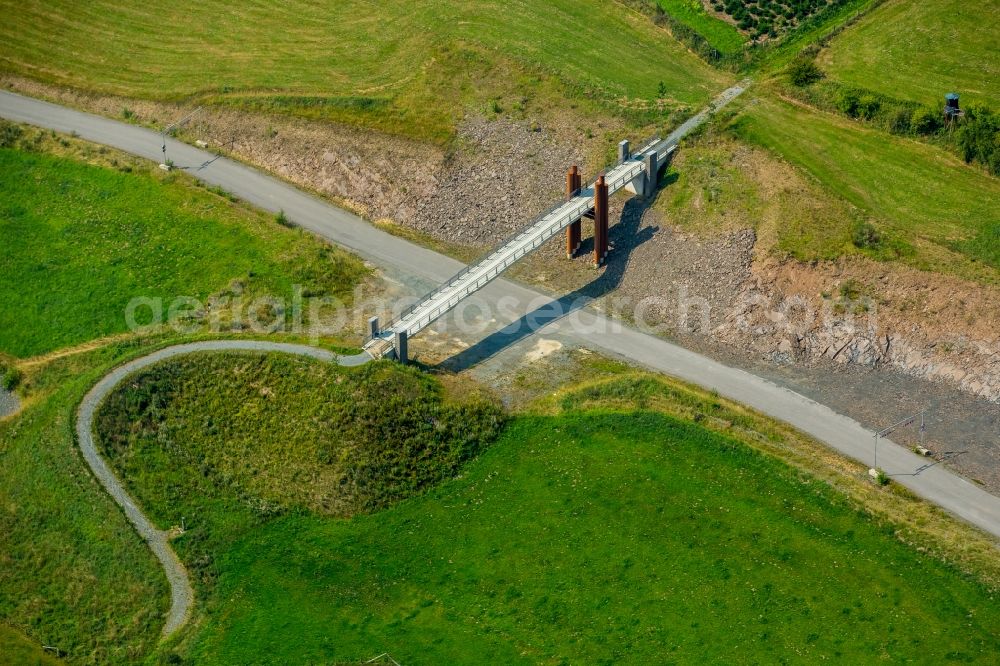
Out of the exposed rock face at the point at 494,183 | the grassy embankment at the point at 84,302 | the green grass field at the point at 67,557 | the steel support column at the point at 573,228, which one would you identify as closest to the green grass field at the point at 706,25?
the exposed rock face at the point at 494,183

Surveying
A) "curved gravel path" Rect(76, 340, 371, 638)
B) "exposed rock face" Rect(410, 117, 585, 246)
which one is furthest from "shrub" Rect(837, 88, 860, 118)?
"curved gravel path" Rect(76, 340, 371, 638)

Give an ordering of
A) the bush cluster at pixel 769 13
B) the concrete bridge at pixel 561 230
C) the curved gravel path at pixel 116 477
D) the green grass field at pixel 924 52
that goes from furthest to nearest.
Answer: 1. the bush cluster at pixel 769 13
2. the green grass field at pixel 924 52
3. the concrete bridge at pixel 561 230
4. the curved gravel path at pixel 116 477

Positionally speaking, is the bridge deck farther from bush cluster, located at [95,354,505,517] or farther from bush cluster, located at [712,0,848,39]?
bush cluster, located at [712,0,848,39]

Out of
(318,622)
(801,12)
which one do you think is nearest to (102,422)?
(318,622)

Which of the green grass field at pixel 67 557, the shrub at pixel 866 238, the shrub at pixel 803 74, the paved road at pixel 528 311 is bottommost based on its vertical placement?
the green grass field at pixel 67 557

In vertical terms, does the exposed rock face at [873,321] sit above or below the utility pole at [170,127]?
below

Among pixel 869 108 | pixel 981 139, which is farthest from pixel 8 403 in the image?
pixel 981 139

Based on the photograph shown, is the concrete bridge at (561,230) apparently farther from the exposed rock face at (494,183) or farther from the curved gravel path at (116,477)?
the exposed rock face at (494,183)
